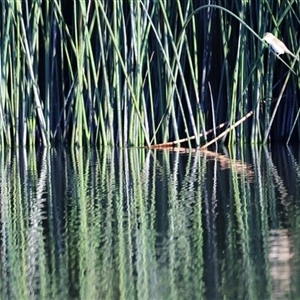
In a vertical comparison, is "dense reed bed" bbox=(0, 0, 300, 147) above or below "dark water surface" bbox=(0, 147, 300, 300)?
above

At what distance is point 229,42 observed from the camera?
301 inches

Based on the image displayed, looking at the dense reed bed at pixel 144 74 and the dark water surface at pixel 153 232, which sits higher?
the dense reed bed at pixel 144 74

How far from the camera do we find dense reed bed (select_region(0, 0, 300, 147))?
725cm

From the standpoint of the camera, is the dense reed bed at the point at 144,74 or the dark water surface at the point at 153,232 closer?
the dark water surface at the point at 153,232

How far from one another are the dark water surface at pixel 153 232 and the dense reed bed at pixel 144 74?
161 centimetres

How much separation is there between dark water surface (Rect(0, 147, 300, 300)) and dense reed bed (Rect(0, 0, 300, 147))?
1.61 meters

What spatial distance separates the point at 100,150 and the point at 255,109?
130 centimetres

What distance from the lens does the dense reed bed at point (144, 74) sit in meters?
7.25

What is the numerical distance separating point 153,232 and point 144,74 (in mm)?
Answer: 4594

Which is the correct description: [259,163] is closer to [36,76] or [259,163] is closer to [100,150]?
[100,150]

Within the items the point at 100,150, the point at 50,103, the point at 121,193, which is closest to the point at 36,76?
the point at 50,103

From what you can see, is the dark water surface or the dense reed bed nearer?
the dark water surface

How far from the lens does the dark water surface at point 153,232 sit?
2.56 meters

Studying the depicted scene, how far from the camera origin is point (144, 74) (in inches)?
309
